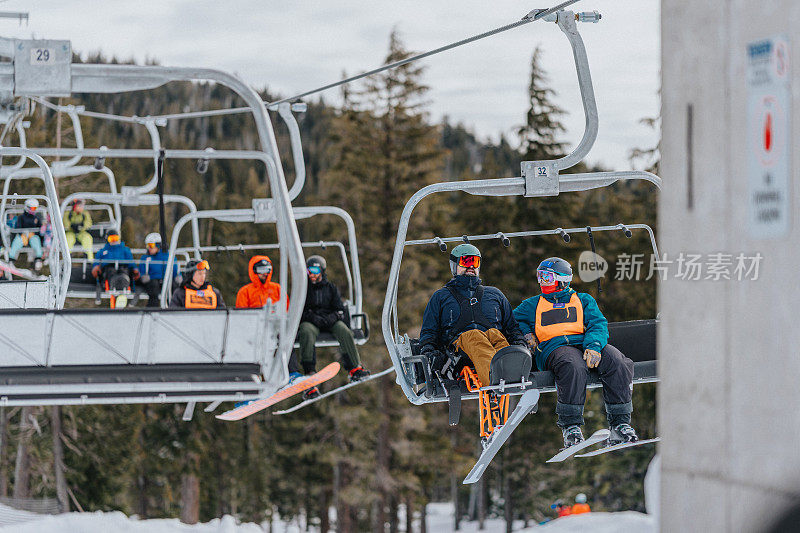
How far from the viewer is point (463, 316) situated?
30.0ft

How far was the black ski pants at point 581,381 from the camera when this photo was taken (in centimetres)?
835

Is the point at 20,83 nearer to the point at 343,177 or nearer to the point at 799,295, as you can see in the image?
the point at 799,295

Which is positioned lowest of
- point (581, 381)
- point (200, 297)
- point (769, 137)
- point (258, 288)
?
point (581, 381)

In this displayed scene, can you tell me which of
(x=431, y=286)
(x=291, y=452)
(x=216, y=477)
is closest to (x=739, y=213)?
(x=431, y=286)

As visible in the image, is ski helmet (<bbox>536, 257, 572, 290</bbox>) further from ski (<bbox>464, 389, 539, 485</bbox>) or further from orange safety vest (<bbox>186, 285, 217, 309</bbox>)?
orange safety vest (<bbox>186, 285, 217, 309</bbox>)

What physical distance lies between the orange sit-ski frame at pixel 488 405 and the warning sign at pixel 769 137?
5.73 m

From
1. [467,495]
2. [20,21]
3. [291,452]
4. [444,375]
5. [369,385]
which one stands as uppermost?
[20,21]

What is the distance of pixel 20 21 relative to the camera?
456 inches

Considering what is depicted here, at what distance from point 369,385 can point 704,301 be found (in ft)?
102

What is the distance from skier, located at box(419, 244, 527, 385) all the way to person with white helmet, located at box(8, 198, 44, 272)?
1293 cm

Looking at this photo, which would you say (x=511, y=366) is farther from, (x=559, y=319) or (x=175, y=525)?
(x=175, y=525)

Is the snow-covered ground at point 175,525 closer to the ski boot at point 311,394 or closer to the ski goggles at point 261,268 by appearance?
the ski boot at point 311,394

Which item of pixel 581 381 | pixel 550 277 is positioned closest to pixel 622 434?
pixel 581 381

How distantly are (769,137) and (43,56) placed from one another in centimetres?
376
